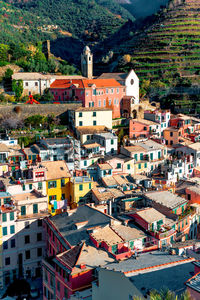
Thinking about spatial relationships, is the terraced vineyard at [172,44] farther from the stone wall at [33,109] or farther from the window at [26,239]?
the window at [26,239]

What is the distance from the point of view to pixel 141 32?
9488 cm

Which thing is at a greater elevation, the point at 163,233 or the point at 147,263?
the point at 147,263

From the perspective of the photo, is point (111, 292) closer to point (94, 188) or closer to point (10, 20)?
point (94, 188)

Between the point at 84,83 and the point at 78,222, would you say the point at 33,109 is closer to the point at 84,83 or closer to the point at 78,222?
the point at 84,83

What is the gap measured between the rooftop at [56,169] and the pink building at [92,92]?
17848mm

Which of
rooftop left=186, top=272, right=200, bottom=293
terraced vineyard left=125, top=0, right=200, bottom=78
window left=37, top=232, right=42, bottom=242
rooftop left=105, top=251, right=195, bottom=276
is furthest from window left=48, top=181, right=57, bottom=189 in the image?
terraced vineyard left=125, top=0, right=200, bottom=78

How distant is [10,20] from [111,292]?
366 ft

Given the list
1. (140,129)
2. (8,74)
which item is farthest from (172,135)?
(8,74)

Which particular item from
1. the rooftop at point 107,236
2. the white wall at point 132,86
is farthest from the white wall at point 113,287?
the white wall at point 132,86

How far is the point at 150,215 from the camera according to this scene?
32031 millimetres

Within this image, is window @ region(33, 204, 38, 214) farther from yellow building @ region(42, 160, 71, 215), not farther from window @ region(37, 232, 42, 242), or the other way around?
yellow building @ region(42, 160, 71, 215)

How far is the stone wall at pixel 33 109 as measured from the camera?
54.2 metres

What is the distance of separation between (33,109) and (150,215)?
28.7m

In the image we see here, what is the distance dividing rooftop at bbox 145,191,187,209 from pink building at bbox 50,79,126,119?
24.7 meters
